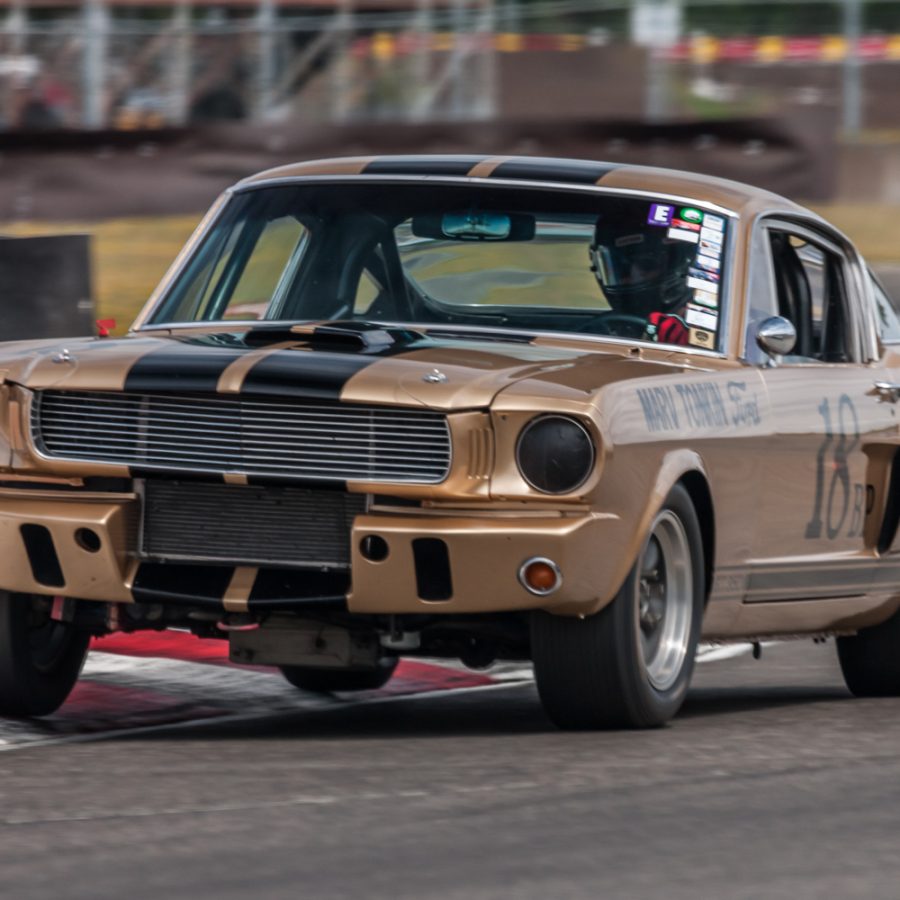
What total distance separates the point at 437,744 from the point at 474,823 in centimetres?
127

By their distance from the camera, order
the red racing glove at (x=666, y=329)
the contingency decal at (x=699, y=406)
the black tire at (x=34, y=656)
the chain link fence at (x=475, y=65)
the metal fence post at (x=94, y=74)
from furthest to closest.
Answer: the chain link fence at (x=475, y=65) < the metal fence post at (x=94, y=74) < the red racing glove at (x=666, y=329) < the black tire at (x=34, y=656) < the contingency decal at (x=699, y=406)

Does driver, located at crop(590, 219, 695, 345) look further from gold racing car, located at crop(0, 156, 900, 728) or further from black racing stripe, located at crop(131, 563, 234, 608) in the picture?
black racing stripe, located at crop(131, 563, 234, 608)

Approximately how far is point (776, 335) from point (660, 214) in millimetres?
558

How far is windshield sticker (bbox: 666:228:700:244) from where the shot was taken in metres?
7.30

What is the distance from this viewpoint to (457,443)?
597 centimetres

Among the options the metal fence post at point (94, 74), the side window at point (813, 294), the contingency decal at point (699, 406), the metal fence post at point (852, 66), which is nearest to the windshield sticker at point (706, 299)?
the contingency decal at point (699, 406)

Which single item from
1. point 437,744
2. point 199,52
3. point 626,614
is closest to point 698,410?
point 626,614

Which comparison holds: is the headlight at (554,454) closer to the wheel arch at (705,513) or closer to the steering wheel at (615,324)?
the wheel arch at (705,513)

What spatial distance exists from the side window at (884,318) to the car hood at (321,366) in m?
1.93

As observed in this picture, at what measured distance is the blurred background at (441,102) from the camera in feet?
64.7

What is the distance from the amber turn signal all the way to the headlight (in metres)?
0.19

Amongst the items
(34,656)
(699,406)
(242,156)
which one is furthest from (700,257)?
(242,156)

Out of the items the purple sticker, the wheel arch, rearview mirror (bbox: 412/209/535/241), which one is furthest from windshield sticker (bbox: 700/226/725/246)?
the wheel arch

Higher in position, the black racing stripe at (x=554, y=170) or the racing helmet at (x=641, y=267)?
the black racing stripe at (x=554, y=170)
